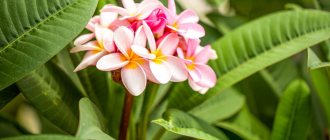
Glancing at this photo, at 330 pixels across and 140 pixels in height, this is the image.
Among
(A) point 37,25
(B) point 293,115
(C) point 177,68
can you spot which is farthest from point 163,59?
(B) point 293,115

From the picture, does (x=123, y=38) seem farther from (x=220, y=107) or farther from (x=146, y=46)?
(x=220, y=107)

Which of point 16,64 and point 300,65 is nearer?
point 16,64

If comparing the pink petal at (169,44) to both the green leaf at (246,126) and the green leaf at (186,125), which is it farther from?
the green leaf at (246,126)

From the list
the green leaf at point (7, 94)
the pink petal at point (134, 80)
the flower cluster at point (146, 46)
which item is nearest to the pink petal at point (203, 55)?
the flower cluster at point (146, 46)

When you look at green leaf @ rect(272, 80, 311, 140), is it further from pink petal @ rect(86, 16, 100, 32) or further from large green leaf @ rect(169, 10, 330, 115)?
pink petal @ rect(86, 16, 100, 32)

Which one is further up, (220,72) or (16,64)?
(16,64)

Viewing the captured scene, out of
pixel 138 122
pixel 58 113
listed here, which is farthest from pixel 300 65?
pixel 58 113

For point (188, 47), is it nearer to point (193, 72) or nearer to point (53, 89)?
point (193, 72)
